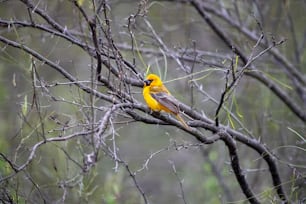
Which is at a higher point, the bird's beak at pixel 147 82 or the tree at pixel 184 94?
the tree at pixel 184 94

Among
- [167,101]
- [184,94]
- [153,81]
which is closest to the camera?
[167,101]

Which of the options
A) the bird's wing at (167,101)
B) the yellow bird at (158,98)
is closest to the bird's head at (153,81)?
the yellow bird at (158,98)

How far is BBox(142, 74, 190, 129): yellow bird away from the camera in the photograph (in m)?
5.39

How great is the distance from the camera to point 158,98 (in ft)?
17.9

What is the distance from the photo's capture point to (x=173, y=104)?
5.46 m

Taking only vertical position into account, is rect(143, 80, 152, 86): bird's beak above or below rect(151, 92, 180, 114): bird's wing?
above

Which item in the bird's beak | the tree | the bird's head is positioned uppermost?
the tree

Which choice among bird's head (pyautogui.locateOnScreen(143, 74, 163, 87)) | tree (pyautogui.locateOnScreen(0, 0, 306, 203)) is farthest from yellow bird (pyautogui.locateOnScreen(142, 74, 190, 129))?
tree (pyautogui.locateOnScreen(0, 0, 306, 203))

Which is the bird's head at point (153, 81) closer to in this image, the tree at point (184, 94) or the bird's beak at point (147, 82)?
the bird's beak at point (147, 82)

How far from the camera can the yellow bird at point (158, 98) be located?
5387 mm

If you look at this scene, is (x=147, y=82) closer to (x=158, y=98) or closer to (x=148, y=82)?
Answer: (x=148, y=82)

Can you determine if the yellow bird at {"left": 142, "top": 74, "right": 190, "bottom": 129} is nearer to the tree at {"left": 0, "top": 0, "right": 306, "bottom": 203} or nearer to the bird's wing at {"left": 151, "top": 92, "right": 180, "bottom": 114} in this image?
the bird's wing at {"left": 151, "top": 92, "right": 180, "bottom": 114}

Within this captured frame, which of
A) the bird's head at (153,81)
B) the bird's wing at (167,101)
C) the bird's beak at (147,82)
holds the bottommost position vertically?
the bird's wing at (167,101)

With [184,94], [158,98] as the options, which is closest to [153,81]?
[158,98]
